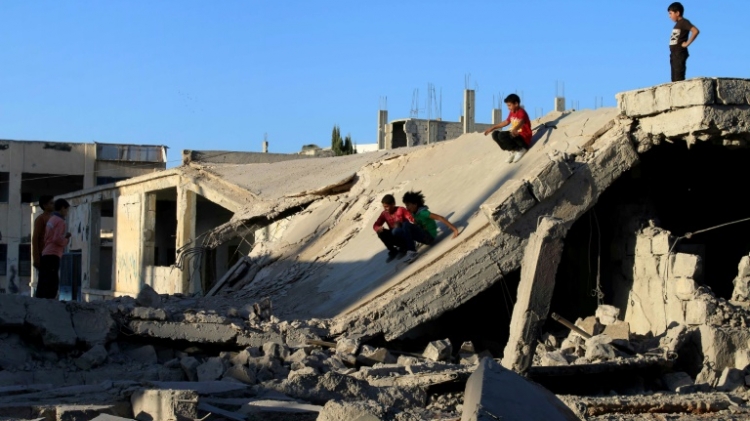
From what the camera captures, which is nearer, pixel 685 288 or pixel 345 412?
pixel 345 412

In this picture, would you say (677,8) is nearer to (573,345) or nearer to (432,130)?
(573,345)

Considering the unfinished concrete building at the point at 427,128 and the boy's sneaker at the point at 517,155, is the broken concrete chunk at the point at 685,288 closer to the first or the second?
the boy's sneaker at the point at 517,155

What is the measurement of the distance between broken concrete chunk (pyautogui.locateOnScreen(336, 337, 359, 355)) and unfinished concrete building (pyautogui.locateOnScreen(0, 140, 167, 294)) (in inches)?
1186

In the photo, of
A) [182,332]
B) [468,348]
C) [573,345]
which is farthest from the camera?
[468,348]

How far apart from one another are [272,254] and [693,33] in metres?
6.82

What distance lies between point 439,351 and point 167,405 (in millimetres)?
3605

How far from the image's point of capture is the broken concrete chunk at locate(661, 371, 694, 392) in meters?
9.64

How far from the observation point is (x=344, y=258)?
44.0ft

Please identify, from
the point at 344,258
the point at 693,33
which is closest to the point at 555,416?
the point at 693,33

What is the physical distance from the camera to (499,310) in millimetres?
12016

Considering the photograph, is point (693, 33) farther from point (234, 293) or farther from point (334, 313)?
point (234, 293)

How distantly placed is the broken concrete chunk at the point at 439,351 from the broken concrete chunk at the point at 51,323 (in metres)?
3.17

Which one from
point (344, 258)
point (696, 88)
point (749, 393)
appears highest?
point (696, 88)

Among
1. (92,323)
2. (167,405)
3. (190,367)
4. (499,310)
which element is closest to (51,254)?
(92,323)
